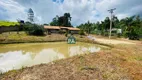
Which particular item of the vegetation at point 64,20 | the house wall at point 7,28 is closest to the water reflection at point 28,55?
the house wall at point 7,28

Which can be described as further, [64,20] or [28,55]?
[64,20]

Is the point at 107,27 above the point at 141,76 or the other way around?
above

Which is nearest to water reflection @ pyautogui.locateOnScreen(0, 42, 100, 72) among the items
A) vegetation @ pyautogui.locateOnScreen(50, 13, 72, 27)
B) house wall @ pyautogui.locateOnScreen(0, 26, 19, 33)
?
house wall @ pyautogui.locateOnScreen(0, 26, 19, 33)

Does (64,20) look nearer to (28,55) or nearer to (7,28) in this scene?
(7,28)

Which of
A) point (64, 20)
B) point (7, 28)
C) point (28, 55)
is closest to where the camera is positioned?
point (28, 55)

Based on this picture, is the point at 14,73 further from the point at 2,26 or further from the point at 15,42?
the point at 2,26

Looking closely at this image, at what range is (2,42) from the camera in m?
16.0

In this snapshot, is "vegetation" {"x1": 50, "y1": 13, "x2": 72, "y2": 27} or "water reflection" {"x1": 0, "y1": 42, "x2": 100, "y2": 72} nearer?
"water reflection" {"x1": 0, "y1": 42, "x2": 100, "y2": 72}

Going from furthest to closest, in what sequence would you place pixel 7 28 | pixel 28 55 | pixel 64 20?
1. pixel 64 20
2. pixel 7 28
3. pixel 28 55

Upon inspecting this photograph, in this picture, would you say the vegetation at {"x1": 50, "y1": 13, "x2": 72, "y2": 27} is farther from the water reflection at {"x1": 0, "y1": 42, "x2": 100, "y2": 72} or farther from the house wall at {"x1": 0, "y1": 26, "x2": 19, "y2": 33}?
the water reflection at {"x1": 0, "y1": 42, "x2": 100, "y2": 72}

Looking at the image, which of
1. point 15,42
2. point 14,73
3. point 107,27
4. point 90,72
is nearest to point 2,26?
point 15,42

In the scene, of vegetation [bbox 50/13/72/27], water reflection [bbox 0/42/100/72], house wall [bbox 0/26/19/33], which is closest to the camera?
water reflection [bbox 0/42/100/72]

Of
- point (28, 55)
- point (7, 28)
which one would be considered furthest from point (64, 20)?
point (28, 55)

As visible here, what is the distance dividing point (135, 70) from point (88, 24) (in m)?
46.7
